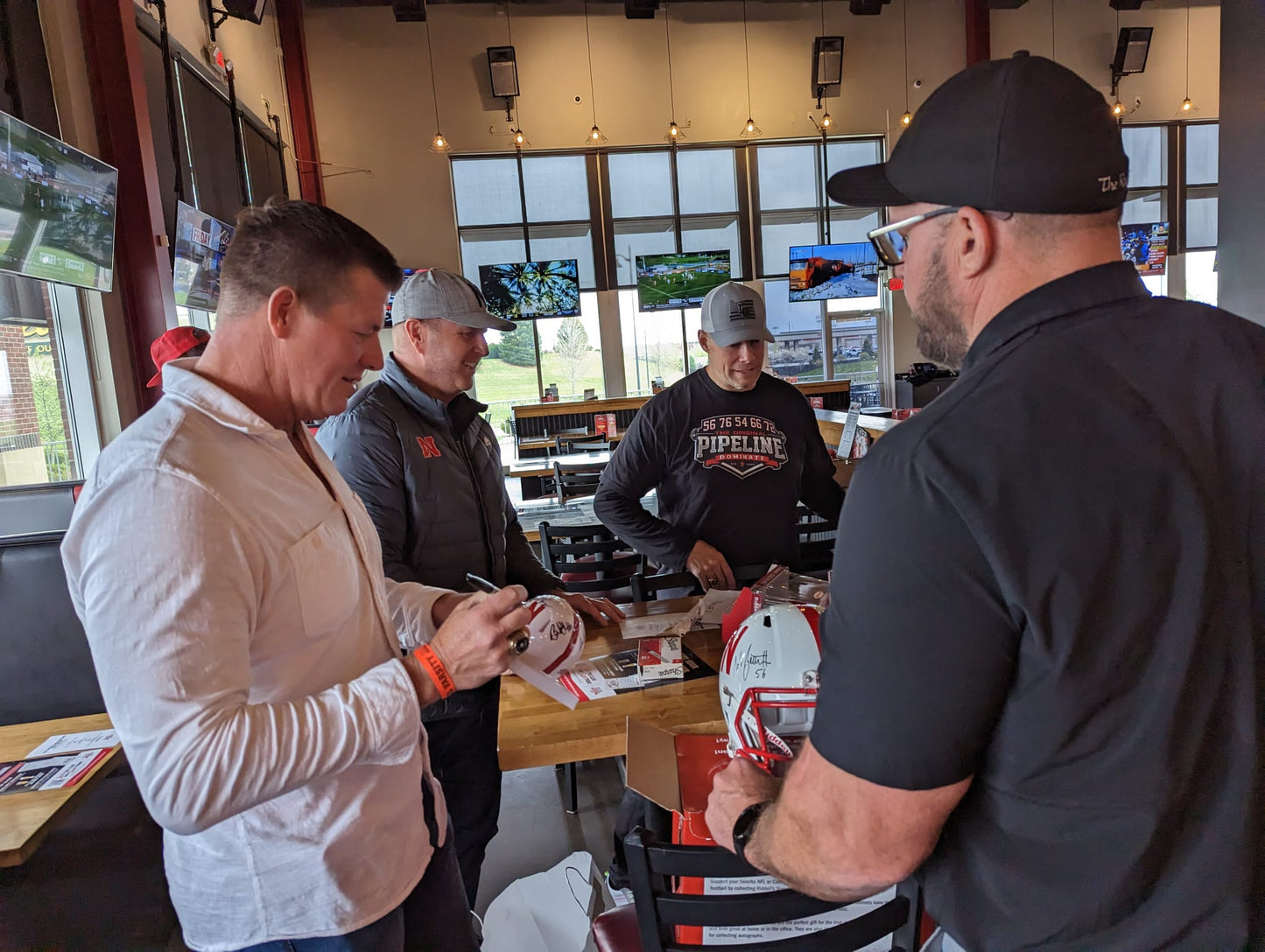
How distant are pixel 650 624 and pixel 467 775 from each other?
2.17 feet

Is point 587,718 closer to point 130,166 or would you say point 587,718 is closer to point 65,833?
point 65,833

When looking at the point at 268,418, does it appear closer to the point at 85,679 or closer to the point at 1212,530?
the point at 1212,530

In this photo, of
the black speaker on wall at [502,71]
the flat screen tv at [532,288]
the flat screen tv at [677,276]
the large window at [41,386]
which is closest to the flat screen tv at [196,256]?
the large window at [41,386]

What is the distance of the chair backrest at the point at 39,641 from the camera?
2.50 metres

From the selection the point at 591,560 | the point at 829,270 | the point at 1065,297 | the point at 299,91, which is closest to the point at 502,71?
the point at 299,91

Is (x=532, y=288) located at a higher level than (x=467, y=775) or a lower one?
higher

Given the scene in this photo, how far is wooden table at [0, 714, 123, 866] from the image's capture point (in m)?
1.40

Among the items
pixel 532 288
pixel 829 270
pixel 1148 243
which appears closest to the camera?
pixel 532 288

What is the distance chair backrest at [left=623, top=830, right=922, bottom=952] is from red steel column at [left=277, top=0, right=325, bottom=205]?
9.47 metres

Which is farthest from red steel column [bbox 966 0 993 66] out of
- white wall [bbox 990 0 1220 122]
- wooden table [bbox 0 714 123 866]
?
wooden table [bbox 0 714 123 866]

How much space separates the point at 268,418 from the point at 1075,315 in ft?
3.54

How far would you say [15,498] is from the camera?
2.78 metres

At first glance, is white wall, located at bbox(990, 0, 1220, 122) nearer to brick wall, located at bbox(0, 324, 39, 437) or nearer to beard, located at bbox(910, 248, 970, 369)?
brick wall, located at bbox(0, 324, 39, 437)

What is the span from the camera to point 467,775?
205cm
